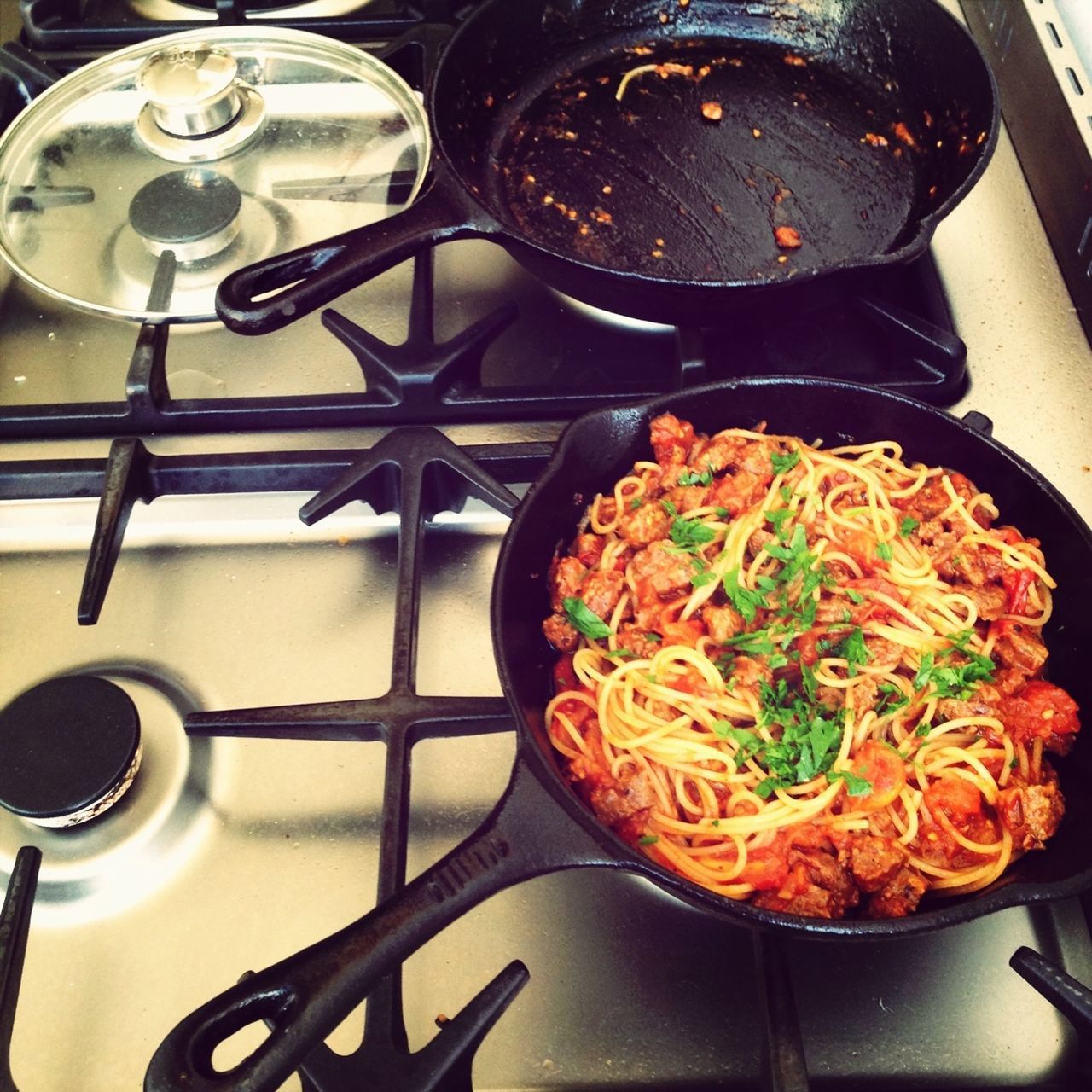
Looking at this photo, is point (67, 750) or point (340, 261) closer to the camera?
point (67, 750)

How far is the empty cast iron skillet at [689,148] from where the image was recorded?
5.38 feet

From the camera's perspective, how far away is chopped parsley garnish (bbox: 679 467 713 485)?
5.13ft

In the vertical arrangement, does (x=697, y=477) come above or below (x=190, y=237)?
above

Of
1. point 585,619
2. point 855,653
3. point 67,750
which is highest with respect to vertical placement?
point 855,653

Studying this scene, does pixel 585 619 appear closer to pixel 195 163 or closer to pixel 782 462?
pixel 782 462

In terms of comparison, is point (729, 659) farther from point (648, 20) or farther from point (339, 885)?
point (648, 20)

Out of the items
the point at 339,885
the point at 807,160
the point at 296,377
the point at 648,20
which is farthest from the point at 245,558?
the point at 648,20

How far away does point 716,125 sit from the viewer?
2135 millimetres

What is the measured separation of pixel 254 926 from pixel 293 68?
67.2 inches

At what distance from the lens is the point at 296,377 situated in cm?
193

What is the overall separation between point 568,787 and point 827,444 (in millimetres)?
A: 780

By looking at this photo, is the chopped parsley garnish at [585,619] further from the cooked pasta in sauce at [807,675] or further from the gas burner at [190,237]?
the gas burner at [190,237]

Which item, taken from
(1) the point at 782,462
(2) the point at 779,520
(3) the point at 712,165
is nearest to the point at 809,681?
(2) the point at 779,520

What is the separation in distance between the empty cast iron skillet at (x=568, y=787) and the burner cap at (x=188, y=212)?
34.5 inches
